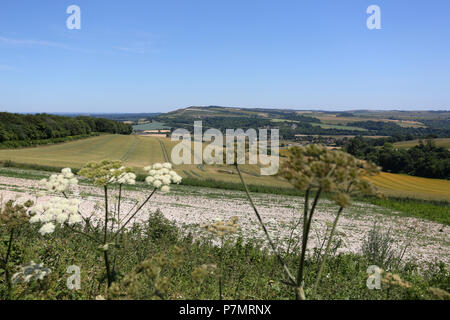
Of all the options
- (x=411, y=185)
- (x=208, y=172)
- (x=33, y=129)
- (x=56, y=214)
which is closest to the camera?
(x=56, y=214)

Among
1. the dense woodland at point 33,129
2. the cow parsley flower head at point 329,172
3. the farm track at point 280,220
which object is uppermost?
the dense woodland at point 33,129

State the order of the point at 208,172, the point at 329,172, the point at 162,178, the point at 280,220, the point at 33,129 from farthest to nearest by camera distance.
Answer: the point at 33,129, the point at 208,172, the point at 280,220, the point at 162,178, the point at 329,172

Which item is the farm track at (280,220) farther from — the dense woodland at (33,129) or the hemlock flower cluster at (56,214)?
the dense woodland at (33,129)

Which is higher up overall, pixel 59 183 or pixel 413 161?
pixel 59 183

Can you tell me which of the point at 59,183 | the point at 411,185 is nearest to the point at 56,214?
the point at 59,183

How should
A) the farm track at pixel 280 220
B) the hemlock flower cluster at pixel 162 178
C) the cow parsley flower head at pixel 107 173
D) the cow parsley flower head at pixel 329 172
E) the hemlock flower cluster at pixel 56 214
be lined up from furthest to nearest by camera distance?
1. the farm track at pixel 280 220
2. the hemlock flower cluster at pixel 162 178
3. the cow parsley flower head at pixel 107 173
4. the hemlock flower cluster at pixel 56 214
5. the cow parsley flower head at pixel 329 172

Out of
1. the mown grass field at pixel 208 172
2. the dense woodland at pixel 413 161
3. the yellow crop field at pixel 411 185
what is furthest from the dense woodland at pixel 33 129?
the yellow crop field at pixel 411 185

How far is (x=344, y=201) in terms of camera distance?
7.44ft

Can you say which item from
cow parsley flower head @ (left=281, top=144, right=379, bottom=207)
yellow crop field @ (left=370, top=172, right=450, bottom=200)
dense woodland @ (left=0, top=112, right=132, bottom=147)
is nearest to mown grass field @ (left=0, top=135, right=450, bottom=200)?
yellow crop field @ (left=370, top=172, right=450, bottom=200)

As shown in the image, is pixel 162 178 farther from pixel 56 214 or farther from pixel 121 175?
pixel 56 214

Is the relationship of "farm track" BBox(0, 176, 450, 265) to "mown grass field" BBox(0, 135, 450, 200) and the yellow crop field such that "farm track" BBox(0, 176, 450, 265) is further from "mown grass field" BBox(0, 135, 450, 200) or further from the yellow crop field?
the yellow crop field

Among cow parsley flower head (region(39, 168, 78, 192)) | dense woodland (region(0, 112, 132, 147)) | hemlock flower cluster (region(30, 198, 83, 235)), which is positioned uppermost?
dense woodland (region(0, 112, 132, 147))

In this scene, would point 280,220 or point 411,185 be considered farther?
point 411,185
